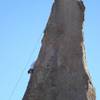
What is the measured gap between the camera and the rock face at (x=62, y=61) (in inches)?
1601

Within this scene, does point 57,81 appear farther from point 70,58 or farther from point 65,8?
point 65,8

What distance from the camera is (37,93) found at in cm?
4088

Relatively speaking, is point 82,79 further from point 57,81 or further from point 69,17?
point 69,17

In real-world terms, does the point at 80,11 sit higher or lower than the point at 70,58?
higher

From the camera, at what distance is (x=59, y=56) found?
42188mm

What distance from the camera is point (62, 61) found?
138ft

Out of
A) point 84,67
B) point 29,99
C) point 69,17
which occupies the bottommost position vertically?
point 29,99

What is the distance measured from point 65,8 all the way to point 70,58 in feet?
14.3

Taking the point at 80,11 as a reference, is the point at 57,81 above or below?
below

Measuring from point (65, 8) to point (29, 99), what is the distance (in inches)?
307

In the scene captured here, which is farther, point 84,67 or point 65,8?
point 65,8

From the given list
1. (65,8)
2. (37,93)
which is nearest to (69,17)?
(65,8)

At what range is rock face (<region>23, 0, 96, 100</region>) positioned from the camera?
40.7 metres

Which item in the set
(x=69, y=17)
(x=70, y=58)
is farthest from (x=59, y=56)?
(x=69, y=17)
